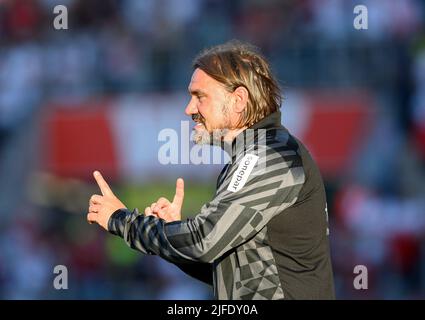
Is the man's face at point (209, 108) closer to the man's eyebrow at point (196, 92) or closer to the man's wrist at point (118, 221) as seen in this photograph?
the man's eyebrow at point (196, 92)

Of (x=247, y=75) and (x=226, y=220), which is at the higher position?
(x=247, y=75)

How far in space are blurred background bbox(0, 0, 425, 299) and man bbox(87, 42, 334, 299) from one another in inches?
253

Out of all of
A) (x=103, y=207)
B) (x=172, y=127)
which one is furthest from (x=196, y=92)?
(x=172, y=127)

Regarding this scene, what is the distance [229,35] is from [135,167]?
190cm

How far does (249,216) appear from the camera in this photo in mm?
3344

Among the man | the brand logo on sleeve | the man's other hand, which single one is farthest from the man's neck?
the man's other hand

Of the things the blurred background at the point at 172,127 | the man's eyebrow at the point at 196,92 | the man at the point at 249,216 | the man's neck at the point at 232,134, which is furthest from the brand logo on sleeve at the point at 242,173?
the blurred background at the point at 172,127

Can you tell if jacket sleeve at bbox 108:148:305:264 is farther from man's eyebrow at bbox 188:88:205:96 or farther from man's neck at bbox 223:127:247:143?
man's eyebrow at bbox 188:88:205:96

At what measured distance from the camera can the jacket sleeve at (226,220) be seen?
10.9 feet

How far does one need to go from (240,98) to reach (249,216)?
19.7 inches

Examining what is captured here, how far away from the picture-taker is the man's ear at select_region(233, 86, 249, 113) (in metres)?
3.60

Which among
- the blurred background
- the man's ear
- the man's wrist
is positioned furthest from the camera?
the blurred background

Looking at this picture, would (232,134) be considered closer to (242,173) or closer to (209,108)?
(209,108)
